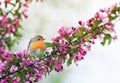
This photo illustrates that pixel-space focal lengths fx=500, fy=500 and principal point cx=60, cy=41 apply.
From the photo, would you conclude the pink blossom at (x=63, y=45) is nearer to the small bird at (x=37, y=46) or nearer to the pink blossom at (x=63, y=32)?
the pink blossom at (x=63, y=32)

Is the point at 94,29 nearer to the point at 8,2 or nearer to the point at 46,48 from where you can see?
the point at 46,48

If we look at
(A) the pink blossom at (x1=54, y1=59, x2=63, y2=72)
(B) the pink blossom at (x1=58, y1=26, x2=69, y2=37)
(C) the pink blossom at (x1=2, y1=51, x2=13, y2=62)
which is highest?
(B) the pink blossom at (x1=58, y1=26, x2=69, y2=37)

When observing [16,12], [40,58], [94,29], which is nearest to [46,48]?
[40,58]

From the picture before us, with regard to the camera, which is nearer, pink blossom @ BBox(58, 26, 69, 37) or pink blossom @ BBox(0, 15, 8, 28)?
pink blossom @ BBox(58, 26, 69, 37)

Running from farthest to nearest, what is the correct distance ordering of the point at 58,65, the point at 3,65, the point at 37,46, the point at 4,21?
the point at 4,21 → the point at 37,46 → the point at 58,65 → the point at 3,65

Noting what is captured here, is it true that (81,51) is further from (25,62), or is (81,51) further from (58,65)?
(25,62)

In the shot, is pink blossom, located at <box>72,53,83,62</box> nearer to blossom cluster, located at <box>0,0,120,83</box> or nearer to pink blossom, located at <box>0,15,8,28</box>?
blossom cluster, located at <box>0,0,120,83</box>

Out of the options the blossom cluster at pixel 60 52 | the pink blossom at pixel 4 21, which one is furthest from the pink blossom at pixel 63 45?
the pink blossom at pixel 4 21

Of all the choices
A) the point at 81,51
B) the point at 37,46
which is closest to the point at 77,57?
the point at 81,51

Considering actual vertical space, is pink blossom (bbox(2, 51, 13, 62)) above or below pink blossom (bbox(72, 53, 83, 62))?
above

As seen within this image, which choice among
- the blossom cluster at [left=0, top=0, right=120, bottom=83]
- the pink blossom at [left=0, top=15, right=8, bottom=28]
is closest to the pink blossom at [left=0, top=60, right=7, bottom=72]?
the blossom cluster at [left=0, top=0, right=120, bottom=83]

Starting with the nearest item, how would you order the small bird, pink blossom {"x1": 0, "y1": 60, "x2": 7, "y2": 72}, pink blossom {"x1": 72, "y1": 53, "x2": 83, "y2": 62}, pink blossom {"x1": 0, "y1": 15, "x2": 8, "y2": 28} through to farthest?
pink blossom {"x1": 0, "y1": 60, "x2": 7, "y2": 72}
pink blossom {"x1": 72, "y1": 53, "x2": 83, "y2": 62}
the small bird
pink blossom {"x1": 0, "y1": 15, "x2": 8, "y2": 28}

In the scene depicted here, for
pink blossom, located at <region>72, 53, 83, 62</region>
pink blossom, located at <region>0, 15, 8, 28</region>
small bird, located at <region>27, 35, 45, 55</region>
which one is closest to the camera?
pink blossom, located at <region>72, 53, 83, 62</region>

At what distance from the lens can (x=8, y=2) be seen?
18.5 feet
